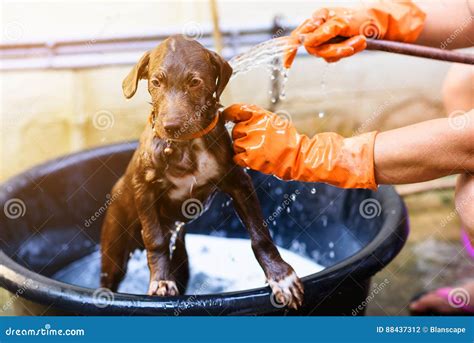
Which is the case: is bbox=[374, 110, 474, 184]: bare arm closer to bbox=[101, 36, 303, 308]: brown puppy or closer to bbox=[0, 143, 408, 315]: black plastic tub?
bbox=[0, 143, 408, 315]: black plastic tub

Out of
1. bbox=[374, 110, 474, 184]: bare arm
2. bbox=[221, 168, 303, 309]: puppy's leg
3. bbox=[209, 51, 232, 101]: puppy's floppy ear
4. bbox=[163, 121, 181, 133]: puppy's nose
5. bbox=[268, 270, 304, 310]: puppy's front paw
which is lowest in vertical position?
bbox=[268, 270, 304, 310]: puppy's front paw

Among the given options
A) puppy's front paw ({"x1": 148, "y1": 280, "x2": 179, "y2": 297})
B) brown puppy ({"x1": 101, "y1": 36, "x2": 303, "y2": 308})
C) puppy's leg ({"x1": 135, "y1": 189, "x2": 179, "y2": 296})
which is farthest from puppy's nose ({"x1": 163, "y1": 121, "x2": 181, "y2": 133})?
puppy's front paw ({"x1": 148, "y1": 280, "x2": 179, "y2": 297})

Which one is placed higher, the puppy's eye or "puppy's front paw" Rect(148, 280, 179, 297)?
the puppy's eye

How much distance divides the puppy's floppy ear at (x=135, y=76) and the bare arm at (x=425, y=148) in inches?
22.8

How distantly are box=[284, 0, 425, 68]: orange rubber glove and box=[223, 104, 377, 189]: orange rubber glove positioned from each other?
0.28m

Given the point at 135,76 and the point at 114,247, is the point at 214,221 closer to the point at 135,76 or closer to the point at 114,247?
the point at 114,247

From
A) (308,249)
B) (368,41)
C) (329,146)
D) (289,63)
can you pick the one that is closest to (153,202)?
(329,146)

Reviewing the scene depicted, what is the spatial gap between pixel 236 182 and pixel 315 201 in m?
0.71

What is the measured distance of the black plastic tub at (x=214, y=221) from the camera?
1654mm

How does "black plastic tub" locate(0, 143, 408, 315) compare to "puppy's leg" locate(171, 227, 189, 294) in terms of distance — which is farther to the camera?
"puppy's leg" locate(171, 227, 189, 294)

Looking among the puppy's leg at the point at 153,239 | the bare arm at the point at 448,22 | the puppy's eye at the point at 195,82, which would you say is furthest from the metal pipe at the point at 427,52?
the puppy's leg at the point at 153,239

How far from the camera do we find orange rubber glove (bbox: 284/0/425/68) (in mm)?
1737

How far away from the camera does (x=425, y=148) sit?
1548mm
